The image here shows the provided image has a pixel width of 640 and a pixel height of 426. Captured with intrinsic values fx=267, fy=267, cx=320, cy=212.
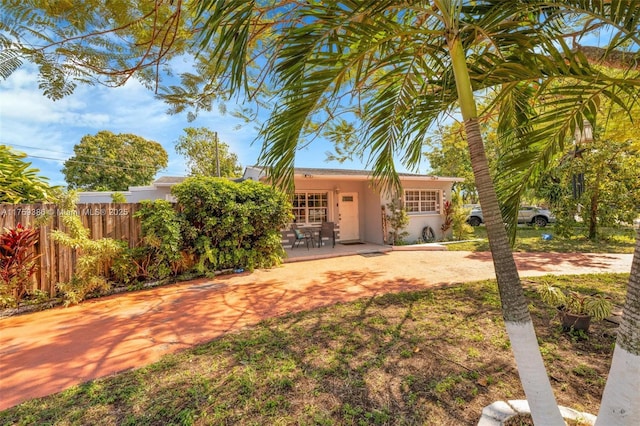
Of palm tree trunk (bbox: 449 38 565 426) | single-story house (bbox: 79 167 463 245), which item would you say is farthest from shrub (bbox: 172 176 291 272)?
palm tree trunk (bbox: 449 38 565 426)

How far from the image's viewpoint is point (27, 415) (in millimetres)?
2246

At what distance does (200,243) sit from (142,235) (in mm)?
1246

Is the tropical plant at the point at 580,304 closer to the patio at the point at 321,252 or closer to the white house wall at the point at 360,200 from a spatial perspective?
the patio at the point at 321,252

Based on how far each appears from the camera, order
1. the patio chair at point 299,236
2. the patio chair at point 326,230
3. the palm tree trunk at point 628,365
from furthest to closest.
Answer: the patio chair at point 326,230
the patio chair at point 299,236
the palm tree trunk at point 628,365

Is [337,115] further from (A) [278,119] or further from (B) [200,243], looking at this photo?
(B) [200,243]

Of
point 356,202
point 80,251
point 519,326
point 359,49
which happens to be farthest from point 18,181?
point 356,202

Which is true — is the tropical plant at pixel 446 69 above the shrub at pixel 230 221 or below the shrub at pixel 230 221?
above

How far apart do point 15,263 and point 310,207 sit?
8661mm

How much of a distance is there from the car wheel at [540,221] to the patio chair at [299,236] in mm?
16743

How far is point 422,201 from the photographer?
500 inches

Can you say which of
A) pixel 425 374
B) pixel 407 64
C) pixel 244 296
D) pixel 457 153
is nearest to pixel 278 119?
pixel 407 64

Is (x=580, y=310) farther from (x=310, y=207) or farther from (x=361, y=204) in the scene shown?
(x=361, y=204)

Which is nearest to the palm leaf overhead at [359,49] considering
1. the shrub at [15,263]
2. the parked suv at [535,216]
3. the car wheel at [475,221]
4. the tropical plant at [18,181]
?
the shrub at [15,263]

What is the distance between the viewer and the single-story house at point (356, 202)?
A: 11570 mm
